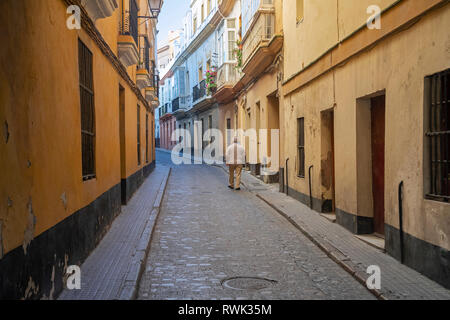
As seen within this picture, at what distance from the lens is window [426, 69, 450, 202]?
4949 millimetres

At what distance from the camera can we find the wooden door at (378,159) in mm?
7234

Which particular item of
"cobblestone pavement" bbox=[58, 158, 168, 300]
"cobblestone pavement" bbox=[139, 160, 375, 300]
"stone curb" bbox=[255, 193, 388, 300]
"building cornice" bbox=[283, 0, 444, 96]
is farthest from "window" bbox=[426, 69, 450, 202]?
"cobblestone pavement" bbox=[58, 158, 168, 300]

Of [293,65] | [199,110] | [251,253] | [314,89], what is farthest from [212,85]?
[251,253]

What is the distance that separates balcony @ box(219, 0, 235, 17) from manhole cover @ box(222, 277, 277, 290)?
18199 millimetres

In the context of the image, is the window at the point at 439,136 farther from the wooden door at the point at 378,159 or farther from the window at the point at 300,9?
the window at the point at 300,9

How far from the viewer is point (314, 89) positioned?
10.0 m

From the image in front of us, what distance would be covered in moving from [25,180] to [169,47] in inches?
2022

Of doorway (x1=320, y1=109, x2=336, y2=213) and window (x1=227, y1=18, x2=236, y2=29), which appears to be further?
window (x1=227, y1=18, x2=236, y2=29)

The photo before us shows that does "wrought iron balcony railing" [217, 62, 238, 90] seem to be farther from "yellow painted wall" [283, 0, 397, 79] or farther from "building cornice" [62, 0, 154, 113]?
"building cornice" [62, 0, 154, 113]

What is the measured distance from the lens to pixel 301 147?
11.4 metres

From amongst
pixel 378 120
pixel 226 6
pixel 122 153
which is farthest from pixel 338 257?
pixel 226 6

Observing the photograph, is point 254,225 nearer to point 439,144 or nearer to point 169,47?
point 439,144
